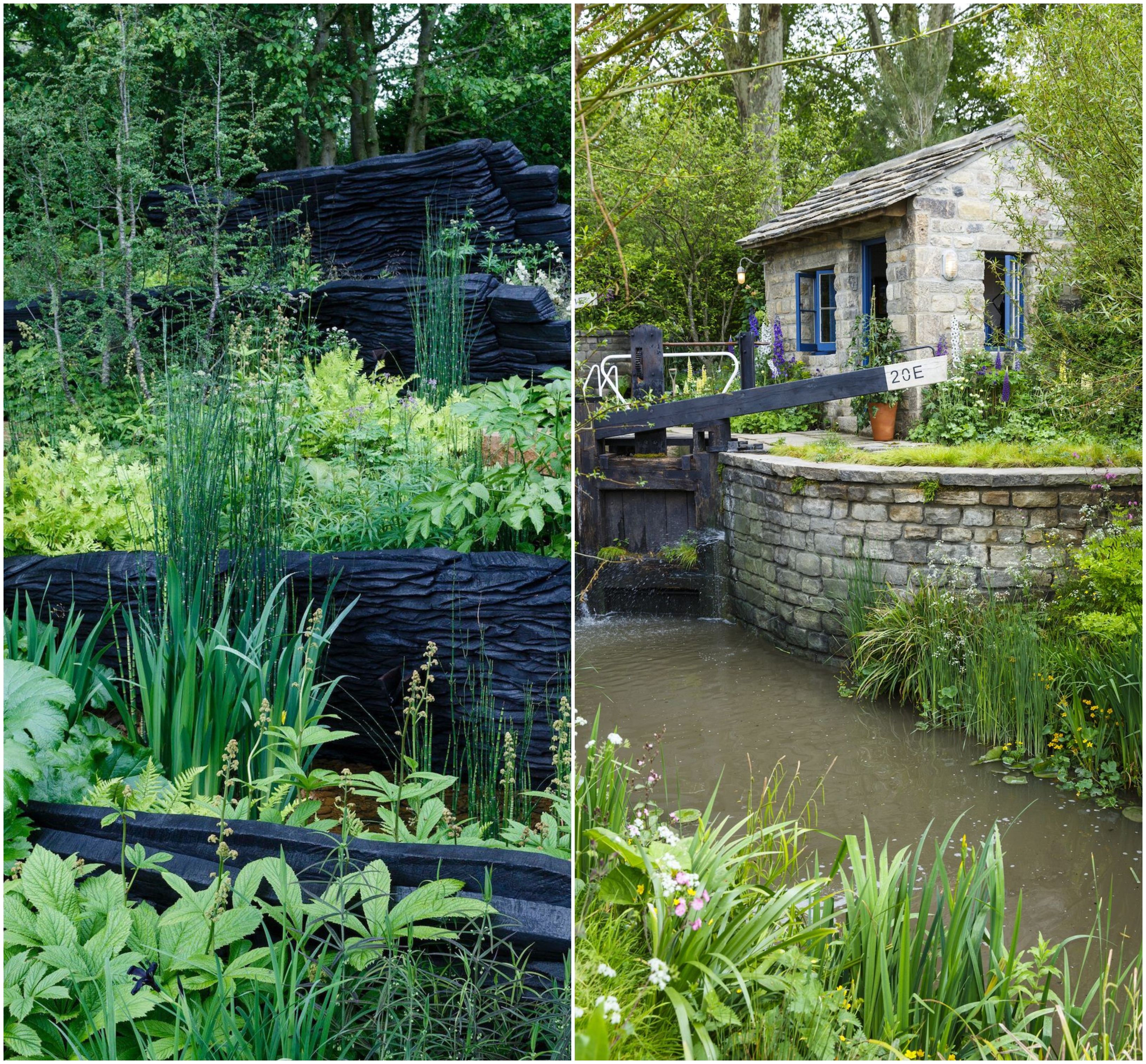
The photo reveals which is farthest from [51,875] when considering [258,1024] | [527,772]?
[527,772]

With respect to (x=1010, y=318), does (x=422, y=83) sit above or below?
below

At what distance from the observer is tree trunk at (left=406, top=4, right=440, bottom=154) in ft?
7.32

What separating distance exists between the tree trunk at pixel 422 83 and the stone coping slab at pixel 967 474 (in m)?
3.89

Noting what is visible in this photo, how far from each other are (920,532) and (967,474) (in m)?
0.43

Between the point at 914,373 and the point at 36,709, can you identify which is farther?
the point at 914,373

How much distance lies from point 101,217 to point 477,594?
5.98 ft

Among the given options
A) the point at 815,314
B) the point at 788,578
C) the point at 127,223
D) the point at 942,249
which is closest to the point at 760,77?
the point at 127,223

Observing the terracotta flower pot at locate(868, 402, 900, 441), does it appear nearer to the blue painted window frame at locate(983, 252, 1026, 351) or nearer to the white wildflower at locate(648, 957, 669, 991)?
the blue painted window frame at locate(983, 252, 1026, 351)

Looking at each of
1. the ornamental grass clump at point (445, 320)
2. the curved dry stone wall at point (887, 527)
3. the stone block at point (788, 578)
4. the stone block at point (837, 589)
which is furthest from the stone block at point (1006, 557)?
the ornamental grass clump at point (445, 320)

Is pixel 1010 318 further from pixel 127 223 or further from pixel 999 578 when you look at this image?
pixel 127 223

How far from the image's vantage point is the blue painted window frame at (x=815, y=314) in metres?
9.66

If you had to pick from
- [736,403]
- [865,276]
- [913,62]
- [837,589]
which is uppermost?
[913,62]

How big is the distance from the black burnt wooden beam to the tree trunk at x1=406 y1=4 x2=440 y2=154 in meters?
3.56

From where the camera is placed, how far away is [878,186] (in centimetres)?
855
